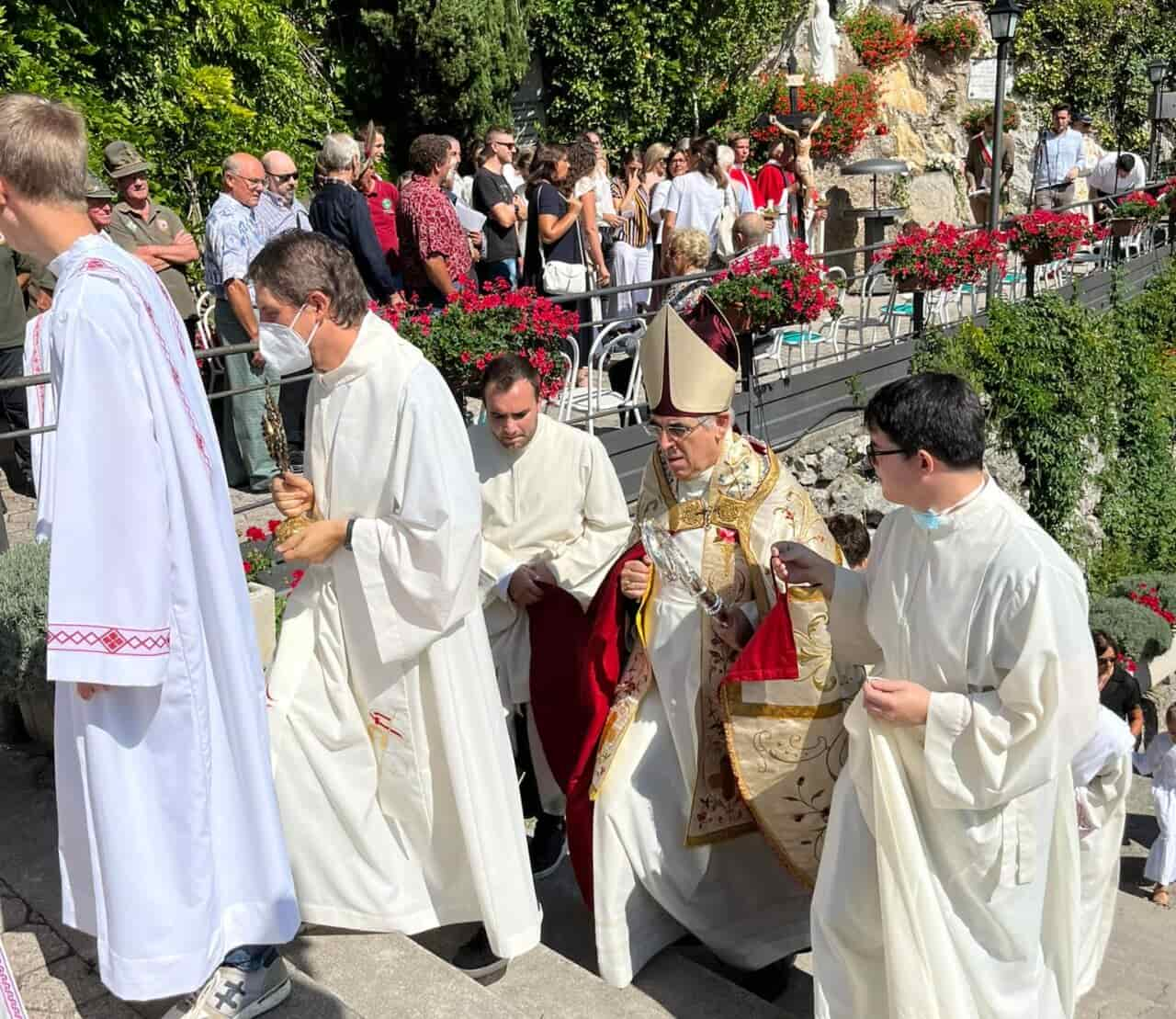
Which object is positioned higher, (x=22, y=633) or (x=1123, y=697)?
(x=22, y=633)

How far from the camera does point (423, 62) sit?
49.4 feet

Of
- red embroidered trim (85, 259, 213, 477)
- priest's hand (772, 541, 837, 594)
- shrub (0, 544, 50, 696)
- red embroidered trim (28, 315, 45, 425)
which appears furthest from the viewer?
red embroidered trim (28, 315, 45, 425)

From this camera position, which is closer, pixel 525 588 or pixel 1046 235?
pixel 525 588

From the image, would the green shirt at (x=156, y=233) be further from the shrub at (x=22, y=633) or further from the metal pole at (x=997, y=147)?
the metal pole at (x=997, y=147)

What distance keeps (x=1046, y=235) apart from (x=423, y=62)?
7.87 meters

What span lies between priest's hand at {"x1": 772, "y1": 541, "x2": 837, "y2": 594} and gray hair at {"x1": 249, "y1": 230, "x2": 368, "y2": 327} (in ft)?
4.53

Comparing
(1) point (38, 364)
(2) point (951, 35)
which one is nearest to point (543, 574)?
(1) point (38, 364)

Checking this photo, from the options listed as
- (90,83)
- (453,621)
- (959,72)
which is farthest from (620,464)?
(959,72)

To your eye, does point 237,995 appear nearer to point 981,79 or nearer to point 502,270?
point 502,270

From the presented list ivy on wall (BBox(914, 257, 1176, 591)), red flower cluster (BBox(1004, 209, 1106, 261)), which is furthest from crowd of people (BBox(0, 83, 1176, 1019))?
red flower cluster (BBox(1004, 209, 1106, 261))

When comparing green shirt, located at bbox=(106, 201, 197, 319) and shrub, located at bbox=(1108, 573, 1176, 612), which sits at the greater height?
green shirt, located at bbox=(106, 201, 197, 319)

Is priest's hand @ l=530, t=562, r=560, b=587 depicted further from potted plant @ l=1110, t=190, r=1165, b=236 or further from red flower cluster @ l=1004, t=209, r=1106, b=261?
potted plant @ l=1110, t=190, r=1165, b=236

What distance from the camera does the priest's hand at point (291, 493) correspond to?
316 cm

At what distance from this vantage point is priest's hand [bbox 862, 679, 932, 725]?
9.74 ft
